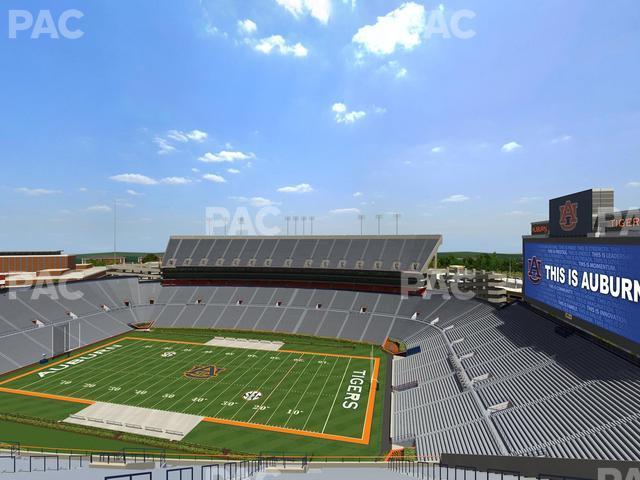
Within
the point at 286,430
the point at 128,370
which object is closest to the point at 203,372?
the point at 128,370

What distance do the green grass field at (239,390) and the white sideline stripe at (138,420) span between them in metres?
0.83

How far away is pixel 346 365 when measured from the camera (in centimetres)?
3938

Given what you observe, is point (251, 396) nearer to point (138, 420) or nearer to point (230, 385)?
point (230, 385)

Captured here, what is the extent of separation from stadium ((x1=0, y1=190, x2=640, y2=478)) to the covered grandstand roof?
415mm

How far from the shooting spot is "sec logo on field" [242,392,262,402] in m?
30.6

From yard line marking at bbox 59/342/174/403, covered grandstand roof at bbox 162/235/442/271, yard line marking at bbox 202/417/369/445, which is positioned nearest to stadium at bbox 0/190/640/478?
yard line marking at bbox 202/417/369/445

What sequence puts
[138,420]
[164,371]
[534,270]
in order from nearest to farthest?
[138,420]
[534,270]
[164,371]

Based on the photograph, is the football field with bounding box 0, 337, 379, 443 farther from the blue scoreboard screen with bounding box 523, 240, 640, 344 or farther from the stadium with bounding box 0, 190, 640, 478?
the blue scoreboard screen with bounding box 523, 240, 640, 344

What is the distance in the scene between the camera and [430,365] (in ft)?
115

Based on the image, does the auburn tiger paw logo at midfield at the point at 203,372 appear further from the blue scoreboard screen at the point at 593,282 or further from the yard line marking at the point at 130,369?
the blue scoreboard screen at the point at 593,282

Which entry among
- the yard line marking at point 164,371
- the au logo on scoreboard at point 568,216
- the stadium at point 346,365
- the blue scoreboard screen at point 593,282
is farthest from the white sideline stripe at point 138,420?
the au logo on scoreboard at point 568,216

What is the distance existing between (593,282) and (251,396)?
91.7 ft

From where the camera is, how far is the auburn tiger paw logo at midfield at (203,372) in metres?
35.5

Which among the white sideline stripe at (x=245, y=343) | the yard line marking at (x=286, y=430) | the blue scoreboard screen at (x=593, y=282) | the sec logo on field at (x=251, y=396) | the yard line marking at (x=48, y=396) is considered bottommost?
the yard line marking at (x=286, y=430)
